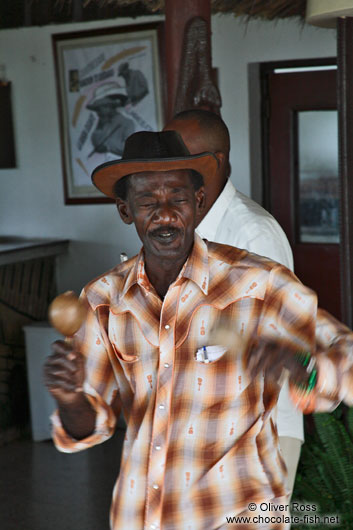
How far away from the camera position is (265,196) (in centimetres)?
451

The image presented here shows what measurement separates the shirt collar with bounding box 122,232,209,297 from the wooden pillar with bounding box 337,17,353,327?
1.49 metres

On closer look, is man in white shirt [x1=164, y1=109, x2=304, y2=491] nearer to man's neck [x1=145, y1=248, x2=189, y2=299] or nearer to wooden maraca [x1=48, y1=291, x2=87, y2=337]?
man's neck [x1=145, y1=248, x2=189, y2=299]

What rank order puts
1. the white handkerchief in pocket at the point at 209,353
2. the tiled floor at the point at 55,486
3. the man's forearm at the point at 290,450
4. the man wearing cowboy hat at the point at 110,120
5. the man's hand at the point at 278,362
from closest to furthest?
the man's hand at the point at 278,362 → the white handkerchief in pocket at the point at 209,353 → the man's forearm at the point at 290,450 → the tiled floor at the point at 55,486 → the man wearing cowboy hat at the point at 110,120

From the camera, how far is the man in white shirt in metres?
2.31

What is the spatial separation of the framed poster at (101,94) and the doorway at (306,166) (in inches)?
30.7

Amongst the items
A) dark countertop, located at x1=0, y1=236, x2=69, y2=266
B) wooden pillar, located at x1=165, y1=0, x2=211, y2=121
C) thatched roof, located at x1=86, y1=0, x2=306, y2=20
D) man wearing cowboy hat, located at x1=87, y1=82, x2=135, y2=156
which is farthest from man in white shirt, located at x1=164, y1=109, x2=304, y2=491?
dark countertop, located at x1=0, y1=236, x2=69, y2=266

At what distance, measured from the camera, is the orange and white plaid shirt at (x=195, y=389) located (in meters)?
1.50

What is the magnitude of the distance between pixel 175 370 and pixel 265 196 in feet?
10.2

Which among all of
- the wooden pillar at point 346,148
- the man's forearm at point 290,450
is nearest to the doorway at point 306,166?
the wooden pillar at point 346,148

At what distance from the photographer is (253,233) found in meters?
2.31

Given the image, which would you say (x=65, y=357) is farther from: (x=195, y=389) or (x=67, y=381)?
(x=195, y=389)

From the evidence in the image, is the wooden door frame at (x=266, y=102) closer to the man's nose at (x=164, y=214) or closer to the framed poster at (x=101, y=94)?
the framed poster at (x=101, y=94)

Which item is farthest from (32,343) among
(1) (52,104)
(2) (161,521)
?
(2) (161,521)

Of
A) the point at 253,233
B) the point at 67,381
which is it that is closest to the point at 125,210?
the point at 67,381
